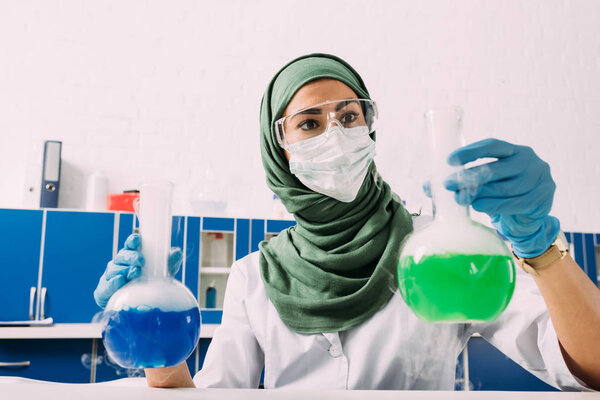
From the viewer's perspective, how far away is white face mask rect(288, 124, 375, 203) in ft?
3.47

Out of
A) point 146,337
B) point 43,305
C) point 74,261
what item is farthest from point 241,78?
point 146,337

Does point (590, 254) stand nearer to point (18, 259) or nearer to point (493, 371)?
point (493, 371)

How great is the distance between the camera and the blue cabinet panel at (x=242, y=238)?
316 centimetres

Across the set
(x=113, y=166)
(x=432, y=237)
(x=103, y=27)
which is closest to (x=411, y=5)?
(x=103, y=27)

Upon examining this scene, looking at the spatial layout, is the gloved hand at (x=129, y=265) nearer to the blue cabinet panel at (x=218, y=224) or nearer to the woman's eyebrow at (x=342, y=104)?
the woman's eyebrow at (x=342, y=104)

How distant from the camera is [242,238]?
3.18 m

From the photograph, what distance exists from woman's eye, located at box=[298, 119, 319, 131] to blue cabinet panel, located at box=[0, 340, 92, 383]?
2.24 m

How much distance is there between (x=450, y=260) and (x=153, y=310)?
38cm

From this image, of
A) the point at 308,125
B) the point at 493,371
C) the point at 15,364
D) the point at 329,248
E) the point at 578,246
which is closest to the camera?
the point at 308,125

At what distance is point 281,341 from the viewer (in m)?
1.35

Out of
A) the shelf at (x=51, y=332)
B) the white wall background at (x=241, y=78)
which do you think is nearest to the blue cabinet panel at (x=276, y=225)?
the white wall background at (x=241, y=78)

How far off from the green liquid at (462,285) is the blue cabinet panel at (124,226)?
267cm

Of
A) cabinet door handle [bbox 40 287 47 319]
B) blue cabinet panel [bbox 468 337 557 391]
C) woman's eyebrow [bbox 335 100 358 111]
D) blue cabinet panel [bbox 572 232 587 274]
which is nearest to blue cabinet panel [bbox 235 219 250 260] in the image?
cabinet door handle [bbox 40 287 47 319]

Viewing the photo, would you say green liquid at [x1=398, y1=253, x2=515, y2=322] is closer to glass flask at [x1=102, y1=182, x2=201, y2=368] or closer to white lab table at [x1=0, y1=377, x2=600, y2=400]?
white lab table at [x1=0, y1=377, x2=600, y2=400]
